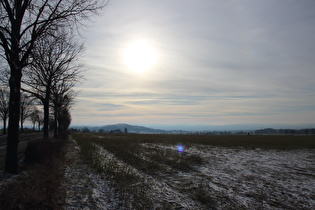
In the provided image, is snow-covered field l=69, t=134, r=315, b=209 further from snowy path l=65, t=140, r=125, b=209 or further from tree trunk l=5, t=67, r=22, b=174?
tree trunk l=5, t=67, r=22, b=174

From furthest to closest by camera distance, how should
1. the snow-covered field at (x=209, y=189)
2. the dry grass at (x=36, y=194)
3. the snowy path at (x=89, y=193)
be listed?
the snow-covered field at (x=209, y=189) < the snowy path at (x=89, y=193) < the dry grass at (x=36, y=194)

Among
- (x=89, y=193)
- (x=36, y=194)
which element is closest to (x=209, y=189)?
(x=89, y=193)

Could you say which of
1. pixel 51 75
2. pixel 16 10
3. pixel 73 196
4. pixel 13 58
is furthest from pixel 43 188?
pixel 51 75

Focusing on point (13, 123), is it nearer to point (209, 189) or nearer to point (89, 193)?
point (89, 193)

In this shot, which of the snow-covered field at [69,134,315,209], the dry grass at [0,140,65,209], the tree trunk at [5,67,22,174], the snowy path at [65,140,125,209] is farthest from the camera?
the tree trunk at [5,67,22,174]

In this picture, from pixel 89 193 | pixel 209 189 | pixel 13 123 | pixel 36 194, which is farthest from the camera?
pixel 13 123

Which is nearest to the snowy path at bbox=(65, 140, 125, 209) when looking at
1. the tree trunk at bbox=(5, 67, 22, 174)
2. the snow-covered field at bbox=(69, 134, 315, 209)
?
the snow-covered field at bbox=(69, 134, 315, 209)

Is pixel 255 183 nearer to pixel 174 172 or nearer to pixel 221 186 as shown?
pixel 221 186

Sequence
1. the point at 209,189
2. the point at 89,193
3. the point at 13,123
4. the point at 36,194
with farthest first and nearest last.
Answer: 1. the point at 13,123
2. the point at 209,189
3. the point at 89,193
4. the point at 36,194

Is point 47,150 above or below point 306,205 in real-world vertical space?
above

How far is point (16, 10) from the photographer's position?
765 cm

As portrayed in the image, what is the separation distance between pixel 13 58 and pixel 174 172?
8588 mm

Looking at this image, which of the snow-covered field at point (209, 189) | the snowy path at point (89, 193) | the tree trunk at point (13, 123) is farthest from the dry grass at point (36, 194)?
the tree trunk at point (13, 123)

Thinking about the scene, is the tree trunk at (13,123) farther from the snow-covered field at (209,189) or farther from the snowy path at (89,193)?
the snow-covered field at (209,189)
